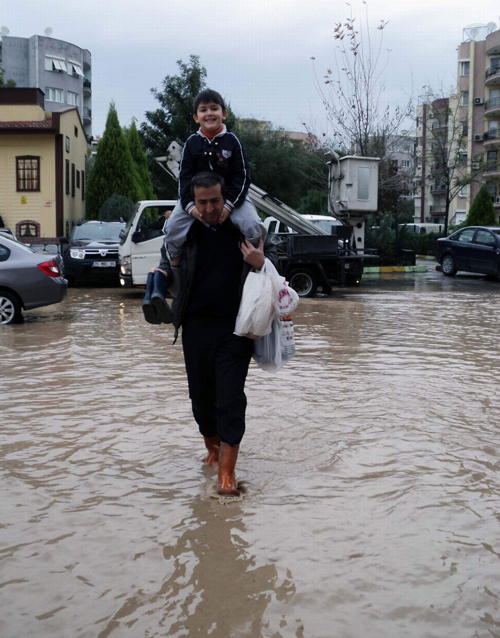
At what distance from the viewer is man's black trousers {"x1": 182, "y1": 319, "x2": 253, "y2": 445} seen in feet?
13.8

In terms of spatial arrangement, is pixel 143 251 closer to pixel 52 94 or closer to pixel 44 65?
pixel 52 94

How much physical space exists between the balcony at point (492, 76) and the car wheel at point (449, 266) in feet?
143

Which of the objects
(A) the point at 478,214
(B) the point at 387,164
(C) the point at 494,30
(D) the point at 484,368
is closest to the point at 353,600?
(D) the point at 484,368

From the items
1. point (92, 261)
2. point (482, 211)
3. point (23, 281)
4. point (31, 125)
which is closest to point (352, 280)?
point (92, 261)

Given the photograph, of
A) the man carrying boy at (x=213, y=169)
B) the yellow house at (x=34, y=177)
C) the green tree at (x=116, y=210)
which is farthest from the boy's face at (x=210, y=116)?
the yellow house at (x=34, y=177)

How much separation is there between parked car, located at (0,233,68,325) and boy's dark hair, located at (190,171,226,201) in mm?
8234

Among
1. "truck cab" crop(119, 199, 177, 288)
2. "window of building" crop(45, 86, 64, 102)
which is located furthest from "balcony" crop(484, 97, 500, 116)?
"truck cab" crop(119, 199, 177, 288)

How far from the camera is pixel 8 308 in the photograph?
12008 millimetres

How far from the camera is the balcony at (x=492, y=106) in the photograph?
63938 millimetres

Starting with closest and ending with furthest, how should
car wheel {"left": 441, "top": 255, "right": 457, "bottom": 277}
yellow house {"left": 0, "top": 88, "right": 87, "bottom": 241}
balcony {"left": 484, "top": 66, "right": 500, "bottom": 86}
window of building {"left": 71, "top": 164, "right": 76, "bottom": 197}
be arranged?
car wheel {"left": 441, "top": 255, "right": 457, "bottom": 277} < yellow house {"left": 0, "top": 88, "right": 87, "bottom": 241} < window of building {"left": 71, "top": 164, "right": 76, "bottom": 197} < balcony {"left": 484, "top": 66, "right": 500, "bottom": 86}

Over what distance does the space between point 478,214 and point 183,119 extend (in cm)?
1644

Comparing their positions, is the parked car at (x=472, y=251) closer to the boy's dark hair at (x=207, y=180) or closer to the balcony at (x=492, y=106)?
the boy's dark hair at (x=207, y=180)

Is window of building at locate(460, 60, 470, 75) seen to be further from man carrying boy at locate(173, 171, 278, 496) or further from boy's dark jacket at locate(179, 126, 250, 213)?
man carrying boy at locate(173, 171, 278, 496)

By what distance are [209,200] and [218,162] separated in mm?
314
